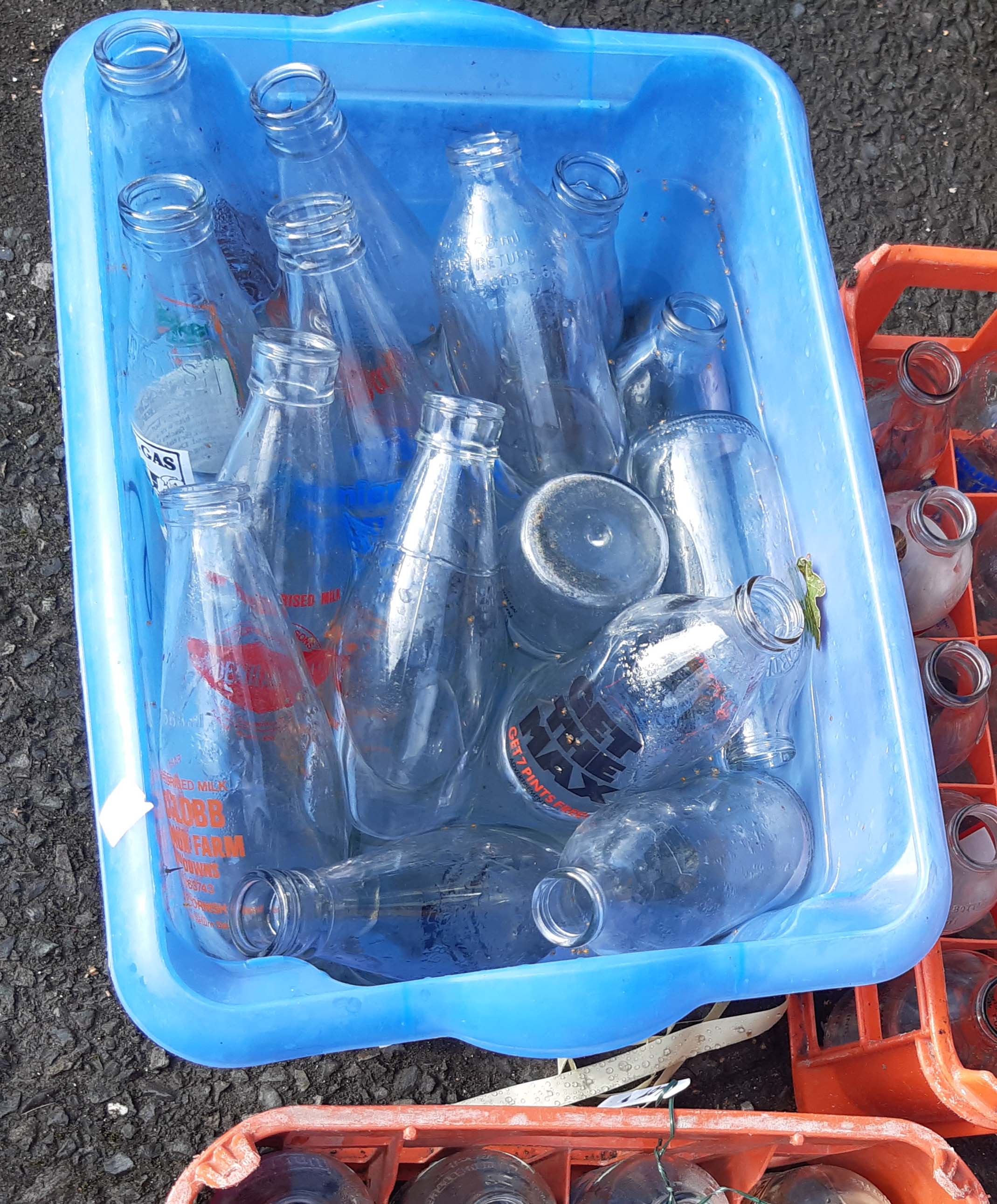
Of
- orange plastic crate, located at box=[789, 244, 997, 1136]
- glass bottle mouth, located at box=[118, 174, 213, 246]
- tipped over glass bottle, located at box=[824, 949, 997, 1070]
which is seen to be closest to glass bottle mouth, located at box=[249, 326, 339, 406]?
glass bottle mouth, located at box=[118, 174, 213, 246]

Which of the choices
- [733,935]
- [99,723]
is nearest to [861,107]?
[733,935]

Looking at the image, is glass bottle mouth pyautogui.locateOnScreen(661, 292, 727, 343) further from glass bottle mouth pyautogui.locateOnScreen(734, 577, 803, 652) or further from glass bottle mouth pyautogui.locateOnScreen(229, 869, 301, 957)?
glass bottle mouth pyautogui.locateOnScreen(229, 869, 301, 957)

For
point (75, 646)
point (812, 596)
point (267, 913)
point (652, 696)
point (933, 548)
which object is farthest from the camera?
point (75, 646)

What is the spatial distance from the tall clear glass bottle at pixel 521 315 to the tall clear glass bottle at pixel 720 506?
0.22 ft

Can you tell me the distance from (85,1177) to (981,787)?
3.73 feet

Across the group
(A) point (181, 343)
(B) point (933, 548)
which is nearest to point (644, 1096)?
(B) point (933, 548)

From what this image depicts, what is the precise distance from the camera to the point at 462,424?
2.65 feet

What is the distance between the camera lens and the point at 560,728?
846mm

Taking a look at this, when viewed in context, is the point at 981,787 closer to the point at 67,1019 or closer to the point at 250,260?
the point at 250,260

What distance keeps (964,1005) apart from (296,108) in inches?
44.5

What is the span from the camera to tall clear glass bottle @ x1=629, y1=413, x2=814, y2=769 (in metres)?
0.98

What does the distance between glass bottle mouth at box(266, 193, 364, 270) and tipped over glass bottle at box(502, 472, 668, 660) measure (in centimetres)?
27

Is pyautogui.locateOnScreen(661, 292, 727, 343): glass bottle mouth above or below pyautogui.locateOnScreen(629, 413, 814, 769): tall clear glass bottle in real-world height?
above

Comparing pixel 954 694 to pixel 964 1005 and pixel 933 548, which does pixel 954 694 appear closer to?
pixel 933 548
